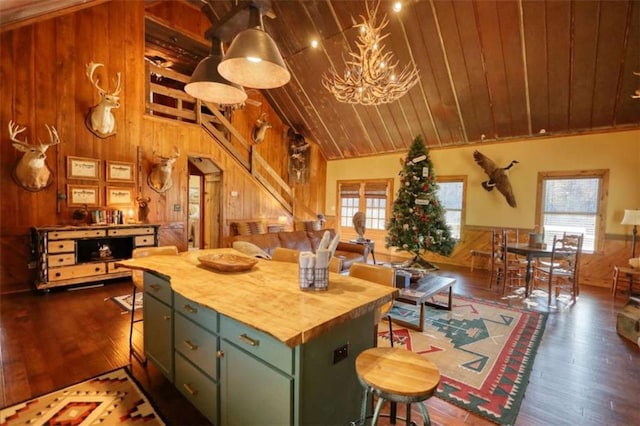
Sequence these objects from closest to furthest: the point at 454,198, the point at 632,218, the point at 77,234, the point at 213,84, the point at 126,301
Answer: the point at 213,84
the point at 126,301
the point at 77,234
the point at 632,218
the point at 454,198

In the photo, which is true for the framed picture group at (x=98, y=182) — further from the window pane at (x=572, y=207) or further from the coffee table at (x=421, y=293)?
the window pane at (x=572, y=207)

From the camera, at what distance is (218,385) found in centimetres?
163

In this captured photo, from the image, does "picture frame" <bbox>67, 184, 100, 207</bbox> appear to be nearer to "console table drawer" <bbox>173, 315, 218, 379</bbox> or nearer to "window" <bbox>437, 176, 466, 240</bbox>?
"console table drawer" <bbox>173, 315, 218, 379</bbox>

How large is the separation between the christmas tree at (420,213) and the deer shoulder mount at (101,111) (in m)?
5.46

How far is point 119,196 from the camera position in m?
5.32

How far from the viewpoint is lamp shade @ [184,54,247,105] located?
2223 mm

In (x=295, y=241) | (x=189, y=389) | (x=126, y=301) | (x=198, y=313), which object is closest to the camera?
(x=198, y=313)

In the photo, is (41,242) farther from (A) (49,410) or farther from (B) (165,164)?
(A) (49,410)

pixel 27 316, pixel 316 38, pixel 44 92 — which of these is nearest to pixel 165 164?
pixel 44 92

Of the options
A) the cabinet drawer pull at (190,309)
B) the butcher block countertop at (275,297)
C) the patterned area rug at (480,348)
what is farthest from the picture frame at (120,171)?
the patterned area rug at (480,348)

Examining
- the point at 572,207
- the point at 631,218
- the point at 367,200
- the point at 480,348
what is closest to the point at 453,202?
the point at 572,207

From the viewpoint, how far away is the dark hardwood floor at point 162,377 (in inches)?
80.2

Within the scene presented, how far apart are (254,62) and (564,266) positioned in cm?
590

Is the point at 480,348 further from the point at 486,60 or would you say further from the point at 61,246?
the point at 61,246
